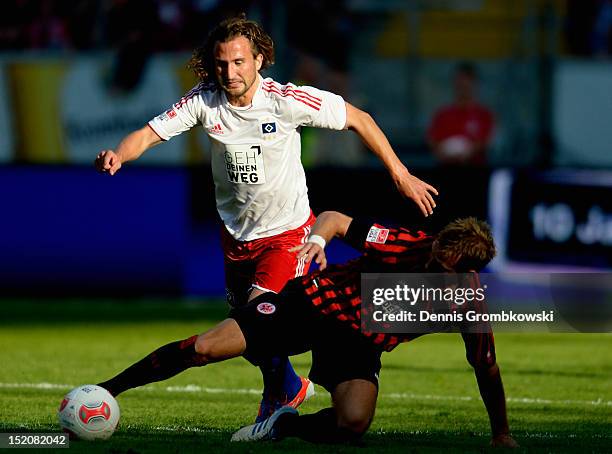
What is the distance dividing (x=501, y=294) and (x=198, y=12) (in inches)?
220

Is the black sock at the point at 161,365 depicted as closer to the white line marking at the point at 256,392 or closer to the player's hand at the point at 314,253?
the player's hand at the point at 314,253

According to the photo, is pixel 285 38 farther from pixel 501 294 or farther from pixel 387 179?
pixel 501 294

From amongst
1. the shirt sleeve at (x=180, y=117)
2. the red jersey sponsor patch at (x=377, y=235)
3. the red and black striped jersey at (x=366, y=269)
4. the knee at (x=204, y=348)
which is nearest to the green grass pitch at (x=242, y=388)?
the knee at (x=204, y=348)

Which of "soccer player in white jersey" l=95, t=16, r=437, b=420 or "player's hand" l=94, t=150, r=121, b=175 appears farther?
"soccer player in white jersey" l=95, t=16, r=437, b=420

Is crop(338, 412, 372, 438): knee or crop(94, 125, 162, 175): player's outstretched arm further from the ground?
crop(94, 125, 162, 175): player's outstretched arm

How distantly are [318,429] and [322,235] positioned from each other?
0.95 meters

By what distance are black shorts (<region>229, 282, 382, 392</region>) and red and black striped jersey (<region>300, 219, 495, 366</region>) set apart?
5 cm

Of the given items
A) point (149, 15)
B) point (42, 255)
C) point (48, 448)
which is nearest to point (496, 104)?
point (149, 15)

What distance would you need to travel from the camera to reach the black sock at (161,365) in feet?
20.6

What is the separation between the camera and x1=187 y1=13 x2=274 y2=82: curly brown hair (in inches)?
272

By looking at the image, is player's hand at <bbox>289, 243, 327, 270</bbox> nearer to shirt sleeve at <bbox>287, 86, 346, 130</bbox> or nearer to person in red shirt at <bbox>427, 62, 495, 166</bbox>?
shirt sleeve at <bbox>287, 86, 346, 130</bbox>

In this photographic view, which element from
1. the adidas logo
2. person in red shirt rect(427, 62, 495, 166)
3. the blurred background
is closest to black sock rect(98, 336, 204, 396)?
the adidas logo

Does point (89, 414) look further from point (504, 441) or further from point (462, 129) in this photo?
point (462, 129)

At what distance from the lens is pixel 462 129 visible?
15328 mm
